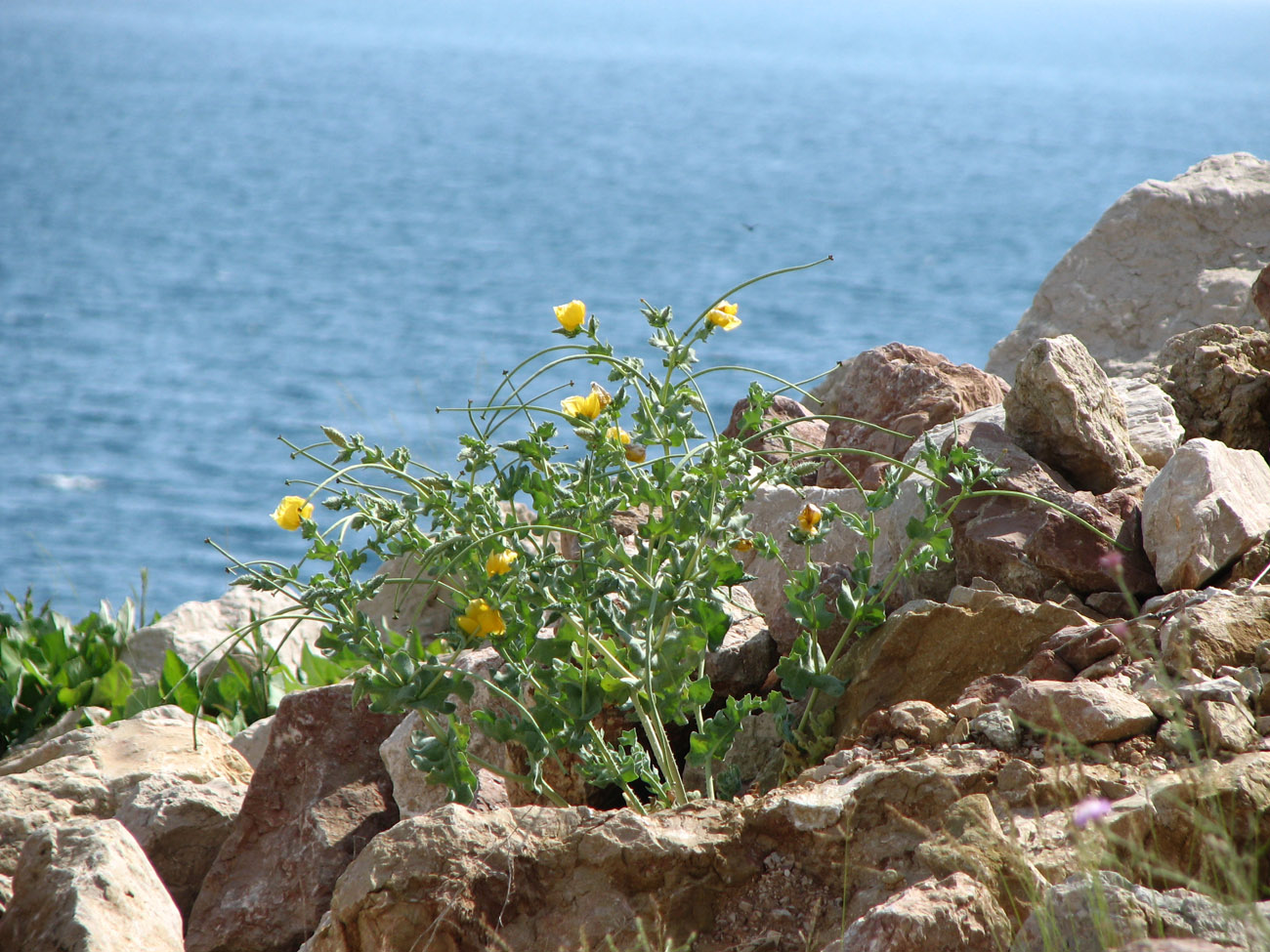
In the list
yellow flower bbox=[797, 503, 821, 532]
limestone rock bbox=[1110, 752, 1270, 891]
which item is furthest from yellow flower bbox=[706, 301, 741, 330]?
limestone rock bbox=[1110, 752, 1270, 891]

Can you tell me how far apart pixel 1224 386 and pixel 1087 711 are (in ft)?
6.23

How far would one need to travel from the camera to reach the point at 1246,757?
6.24ft

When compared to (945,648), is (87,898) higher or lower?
lower

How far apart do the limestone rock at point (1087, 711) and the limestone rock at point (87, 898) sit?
5.69 feet

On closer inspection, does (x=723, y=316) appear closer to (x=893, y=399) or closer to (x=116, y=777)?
(x=893, y=399)

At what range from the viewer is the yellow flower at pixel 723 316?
8.39 feet

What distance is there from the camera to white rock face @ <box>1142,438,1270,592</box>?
8.89 feet

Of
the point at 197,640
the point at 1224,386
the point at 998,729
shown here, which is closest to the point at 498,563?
the point at 998,729

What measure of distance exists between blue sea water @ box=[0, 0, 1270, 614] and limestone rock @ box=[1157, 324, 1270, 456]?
215 cm

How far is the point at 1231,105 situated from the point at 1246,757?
7842cm

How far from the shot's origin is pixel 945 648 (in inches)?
104

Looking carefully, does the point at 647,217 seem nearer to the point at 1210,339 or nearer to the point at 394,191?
the point at 394,191

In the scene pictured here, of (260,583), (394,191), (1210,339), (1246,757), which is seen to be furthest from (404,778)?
(394,191)

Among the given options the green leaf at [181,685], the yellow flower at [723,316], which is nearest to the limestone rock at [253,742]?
the green leaf at [181,685]
